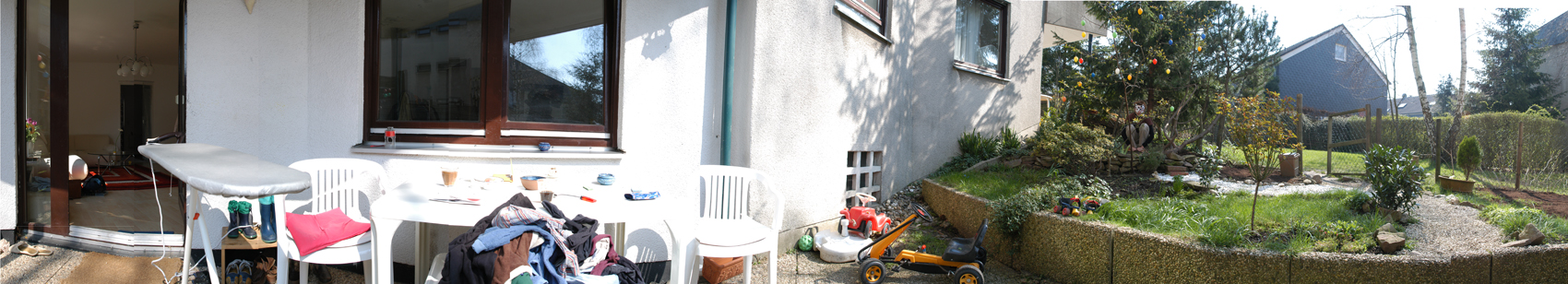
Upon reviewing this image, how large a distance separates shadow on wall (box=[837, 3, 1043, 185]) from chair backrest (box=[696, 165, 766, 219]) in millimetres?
1447

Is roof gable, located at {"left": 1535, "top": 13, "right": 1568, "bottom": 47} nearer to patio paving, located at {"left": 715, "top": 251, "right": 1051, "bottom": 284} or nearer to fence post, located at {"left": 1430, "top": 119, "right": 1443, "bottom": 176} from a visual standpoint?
fence post, located at {"left": 1430, "top": 119, "right": 1443, "bottom": 176}

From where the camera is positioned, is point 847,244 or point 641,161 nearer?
point 641,161

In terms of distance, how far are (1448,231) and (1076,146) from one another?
2.51 metres

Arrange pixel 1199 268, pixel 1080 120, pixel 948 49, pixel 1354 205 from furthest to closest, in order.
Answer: pixel 1080 120
pixel 948 49
pixel 1354 205
pixel 1199 268

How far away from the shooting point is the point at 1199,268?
3.13 meters

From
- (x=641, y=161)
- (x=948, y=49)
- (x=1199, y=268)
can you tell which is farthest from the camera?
(x=948, y=49)

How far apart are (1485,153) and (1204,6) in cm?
276

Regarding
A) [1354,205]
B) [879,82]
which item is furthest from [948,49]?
[1354,205]

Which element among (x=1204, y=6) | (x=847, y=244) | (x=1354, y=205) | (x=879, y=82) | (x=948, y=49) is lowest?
(x=847, y=244)

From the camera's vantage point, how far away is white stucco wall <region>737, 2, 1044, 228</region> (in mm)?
4184

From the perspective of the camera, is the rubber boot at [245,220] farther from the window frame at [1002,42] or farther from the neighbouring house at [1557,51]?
the neighbouring house at [1557,51]

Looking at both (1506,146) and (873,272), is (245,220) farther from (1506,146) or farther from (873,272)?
(1506,146)

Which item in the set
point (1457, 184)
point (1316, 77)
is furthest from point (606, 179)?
point (1316, 77)

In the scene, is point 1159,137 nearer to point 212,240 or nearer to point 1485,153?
point 1485,153
